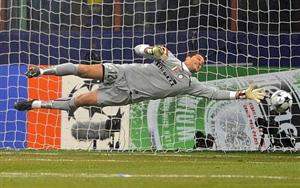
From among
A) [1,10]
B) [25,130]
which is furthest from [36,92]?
[1,10]

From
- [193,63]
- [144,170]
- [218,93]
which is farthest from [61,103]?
[144,170]

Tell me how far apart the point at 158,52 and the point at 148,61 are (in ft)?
17.6

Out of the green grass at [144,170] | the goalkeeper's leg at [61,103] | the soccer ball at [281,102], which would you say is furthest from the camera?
the goalkeeper's leg at [61,103]

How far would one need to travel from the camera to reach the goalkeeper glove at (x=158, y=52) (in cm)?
1364

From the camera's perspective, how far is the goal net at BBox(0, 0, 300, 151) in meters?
17.9

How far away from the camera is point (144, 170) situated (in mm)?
11773

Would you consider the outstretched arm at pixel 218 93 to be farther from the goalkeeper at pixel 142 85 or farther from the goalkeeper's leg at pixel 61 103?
the goalkeeper's leg at pixel 61 103

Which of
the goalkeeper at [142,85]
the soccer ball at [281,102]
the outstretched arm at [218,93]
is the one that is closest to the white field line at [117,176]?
the outstretched arm at [218,93]

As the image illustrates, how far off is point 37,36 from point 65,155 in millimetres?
4805

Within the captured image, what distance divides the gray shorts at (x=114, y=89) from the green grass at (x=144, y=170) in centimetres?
114

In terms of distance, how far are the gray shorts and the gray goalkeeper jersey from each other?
5cm

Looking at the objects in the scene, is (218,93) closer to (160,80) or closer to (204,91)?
(204,91)

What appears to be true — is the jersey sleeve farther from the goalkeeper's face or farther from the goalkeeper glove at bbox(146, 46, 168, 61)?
the goalkeeper glove at bbox(146, 46, 168, 61)

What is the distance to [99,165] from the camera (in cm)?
1288
